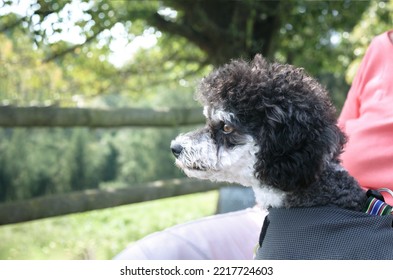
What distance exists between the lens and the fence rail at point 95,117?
10.8 feet

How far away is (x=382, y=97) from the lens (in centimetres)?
201

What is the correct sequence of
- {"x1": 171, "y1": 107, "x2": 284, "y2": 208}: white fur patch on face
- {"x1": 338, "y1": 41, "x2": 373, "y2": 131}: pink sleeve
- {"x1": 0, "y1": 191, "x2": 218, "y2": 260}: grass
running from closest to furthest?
{"x1": 171, "y1": 107, "x2": 284, "y2": 208}: white fur patch on face, {"x1": 338, "y1": 41, "x2": 373, "y2": 131}: pink sleeve, {"x1": 0, "y1": 191, "x2": 218, "y2": 260}: grass

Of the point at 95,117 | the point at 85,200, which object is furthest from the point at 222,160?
the point at 95,117

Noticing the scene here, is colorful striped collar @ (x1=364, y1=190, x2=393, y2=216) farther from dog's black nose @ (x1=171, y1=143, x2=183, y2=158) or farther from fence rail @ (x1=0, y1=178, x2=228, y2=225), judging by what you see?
fence rail @ (x1=0, y1=178, x2=228, y2=225)

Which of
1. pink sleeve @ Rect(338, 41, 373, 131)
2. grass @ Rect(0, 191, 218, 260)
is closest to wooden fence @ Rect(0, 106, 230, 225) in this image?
grass @ Rect(0, 191, 218, 260)

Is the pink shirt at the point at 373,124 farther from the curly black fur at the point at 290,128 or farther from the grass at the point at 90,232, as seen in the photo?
the grass at the point at 90,232

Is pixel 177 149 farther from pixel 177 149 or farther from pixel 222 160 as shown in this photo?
pixel 222 160

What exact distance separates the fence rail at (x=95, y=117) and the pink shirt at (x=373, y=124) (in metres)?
2.15

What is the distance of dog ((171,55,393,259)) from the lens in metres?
1.62

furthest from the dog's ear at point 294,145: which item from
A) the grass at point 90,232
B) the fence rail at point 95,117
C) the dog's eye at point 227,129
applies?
the fence rail at point 95,117

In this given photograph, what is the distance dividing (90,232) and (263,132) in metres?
4.95

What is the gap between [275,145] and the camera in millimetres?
1642

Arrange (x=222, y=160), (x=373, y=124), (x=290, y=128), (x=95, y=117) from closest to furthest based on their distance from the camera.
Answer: (x=290, y=128), (x=222, y=160), (x=373, y=124), (x=95, y=117)
